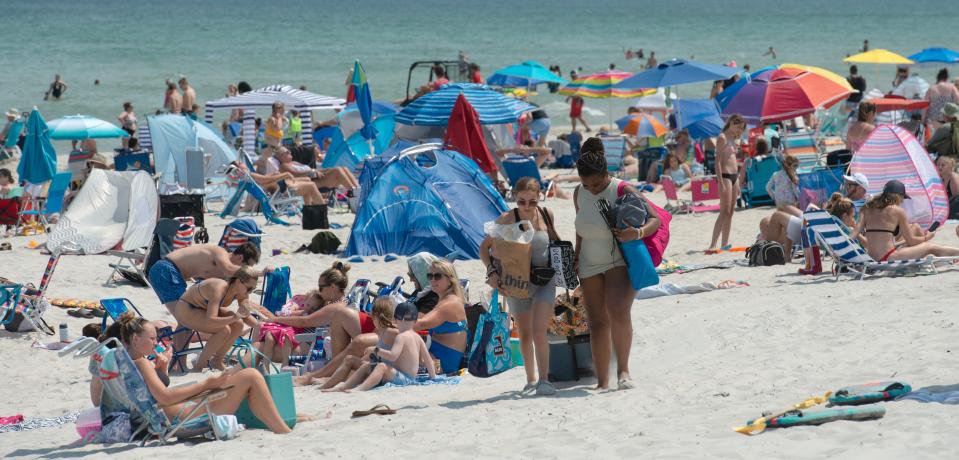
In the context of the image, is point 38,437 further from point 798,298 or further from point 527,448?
point 798,298

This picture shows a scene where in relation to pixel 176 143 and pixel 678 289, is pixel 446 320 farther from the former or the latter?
pixel 176 143

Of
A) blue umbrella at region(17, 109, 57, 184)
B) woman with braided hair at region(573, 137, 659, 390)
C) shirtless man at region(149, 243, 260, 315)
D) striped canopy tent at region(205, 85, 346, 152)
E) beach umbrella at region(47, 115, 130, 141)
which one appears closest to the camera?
woman with braided hair at region(573, 137, 659, 390)

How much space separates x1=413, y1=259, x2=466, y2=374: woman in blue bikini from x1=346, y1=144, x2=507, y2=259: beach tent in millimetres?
4140

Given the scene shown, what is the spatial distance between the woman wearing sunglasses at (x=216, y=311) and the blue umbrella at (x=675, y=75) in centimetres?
1129

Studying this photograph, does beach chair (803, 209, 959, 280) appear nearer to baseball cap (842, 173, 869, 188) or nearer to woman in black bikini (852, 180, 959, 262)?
woman in black bikini (852, 180, 959, 262)

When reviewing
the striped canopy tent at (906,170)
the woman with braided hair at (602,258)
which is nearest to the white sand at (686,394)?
the woman with braided hair at (602,258)

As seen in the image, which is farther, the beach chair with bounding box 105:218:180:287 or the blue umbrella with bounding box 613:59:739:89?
the blue umbrella with bounding box 613:59:739:89

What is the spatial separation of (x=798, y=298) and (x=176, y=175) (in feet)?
31.6

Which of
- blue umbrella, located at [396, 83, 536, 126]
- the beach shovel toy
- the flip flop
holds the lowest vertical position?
the flip flop

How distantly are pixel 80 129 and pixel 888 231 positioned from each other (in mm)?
11559

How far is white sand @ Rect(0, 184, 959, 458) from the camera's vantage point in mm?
4996

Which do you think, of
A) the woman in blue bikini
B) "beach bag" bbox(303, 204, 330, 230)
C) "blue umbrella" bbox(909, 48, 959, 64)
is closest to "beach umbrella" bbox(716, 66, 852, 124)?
"beach bag" bbox(303, 204, 330, 230)

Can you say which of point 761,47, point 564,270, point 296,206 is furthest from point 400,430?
point 761,47

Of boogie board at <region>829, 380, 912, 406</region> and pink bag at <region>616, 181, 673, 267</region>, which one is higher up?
pink bag at <region>616, 181, 673, 267</region>
